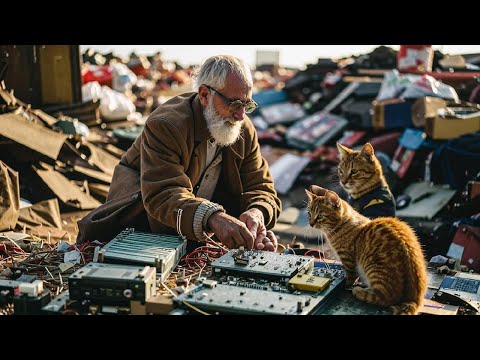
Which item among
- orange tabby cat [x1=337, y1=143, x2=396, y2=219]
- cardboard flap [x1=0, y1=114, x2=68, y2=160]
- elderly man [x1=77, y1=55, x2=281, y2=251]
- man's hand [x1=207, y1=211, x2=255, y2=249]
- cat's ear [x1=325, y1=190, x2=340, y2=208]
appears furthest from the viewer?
cardboard flap [x1=0, y1=114, x2=68, y2=160]

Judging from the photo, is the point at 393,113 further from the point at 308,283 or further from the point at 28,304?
the point at 28,304

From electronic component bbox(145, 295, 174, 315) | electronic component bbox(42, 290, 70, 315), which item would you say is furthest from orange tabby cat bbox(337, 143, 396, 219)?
electronic component bbox(42, 290, 70, 315)

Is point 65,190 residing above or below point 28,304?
below

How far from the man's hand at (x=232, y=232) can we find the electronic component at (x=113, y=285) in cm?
64

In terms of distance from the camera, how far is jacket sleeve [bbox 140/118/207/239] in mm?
A: 3539

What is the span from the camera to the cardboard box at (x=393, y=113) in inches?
310

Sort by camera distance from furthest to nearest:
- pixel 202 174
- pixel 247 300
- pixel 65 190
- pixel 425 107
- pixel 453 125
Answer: pixel 425 107, pixel 453 125, pixel 65 190, pixel 202 174, pixel 247 300

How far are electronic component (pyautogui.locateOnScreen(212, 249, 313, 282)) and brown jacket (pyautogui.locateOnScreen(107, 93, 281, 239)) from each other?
438 millimetres

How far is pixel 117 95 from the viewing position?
922 cm

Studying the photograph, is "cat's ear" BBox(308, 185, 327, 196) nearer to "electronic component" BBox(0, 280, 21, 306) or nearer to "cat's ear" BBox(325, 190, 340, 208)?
"cat's ear" BBox(325, 190, 340, 208)

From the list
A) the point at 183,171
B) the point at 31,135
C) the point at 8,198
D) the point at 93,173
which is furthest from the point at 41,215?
the point at 183,171

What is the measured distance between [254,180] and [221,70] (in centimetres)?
82

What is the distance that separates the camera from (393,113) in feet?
26.2

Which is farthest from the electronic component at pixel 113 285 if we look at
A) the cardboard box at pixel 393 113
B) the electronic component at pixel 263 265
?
the cardboard box at pixel 393 113
